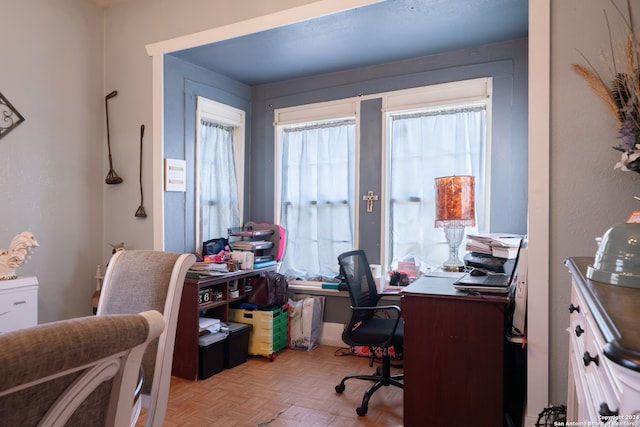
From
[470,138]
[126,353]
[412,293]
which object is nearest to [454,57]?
[470,138]

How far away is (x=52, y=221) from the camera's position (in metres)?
3.16

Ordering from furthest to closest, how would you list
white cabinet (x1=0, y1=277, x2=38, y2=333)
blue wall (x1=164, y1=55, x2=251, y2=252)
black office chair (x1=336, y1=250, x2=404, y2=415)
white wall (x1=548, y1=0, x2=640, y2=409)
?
blue wall (x1=164, y1=55, x2=251, y2=252) < black office chair (x1=336, y1=250, x2=404, y2=415) < white cabinet (x1=0, y1=277, x2=38, y2=333) < white wall (x1=548, y1=0, x2=640, y2=409)

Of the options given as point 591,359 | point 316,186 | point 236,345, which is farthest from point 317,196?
point 591,359

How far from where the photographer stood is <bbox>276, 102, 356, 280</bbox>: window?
405 centimetres

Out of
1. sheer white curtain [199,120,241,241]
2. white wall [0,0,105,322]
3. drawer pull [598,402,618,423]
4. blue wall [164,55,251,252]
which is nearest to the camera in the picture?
drawer pull [598,402,618,423]

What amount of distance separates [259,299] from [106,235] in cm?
149

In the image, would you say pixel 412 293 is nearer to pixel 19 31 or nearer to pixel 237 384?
pixel 237 384

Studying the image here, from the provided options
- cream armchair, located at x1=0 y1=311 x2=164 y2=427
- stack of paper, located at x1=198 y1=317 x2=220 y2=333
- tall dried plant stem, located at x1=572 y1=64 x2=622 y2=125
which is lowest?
stack of paper, located at x1=198 y1=317 x2=220 y2=333

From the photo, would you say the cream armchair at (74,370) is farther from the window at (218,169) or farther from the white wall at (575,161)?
the window at (218,169)

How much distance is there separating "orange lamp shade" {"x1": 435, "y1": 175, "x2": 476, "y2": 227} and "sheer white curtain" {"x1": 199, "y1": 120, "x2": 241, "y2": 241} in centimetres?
222

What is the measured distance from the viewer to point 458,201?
120 inches

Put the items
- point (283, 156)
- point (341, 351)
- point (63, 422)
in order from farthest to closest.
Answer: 1. point (283, 156)
2. point (341, 351)
3. point (63, 422)

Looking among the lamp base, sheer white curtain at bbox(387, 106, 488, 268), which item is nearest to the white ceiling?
sheer white curtain at bbox(387, 106, 488, 268)

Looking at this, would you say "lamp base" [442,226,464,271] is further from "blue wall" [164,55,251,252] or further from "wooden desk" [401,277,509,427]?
"blue wall" [164,55,251,252]
